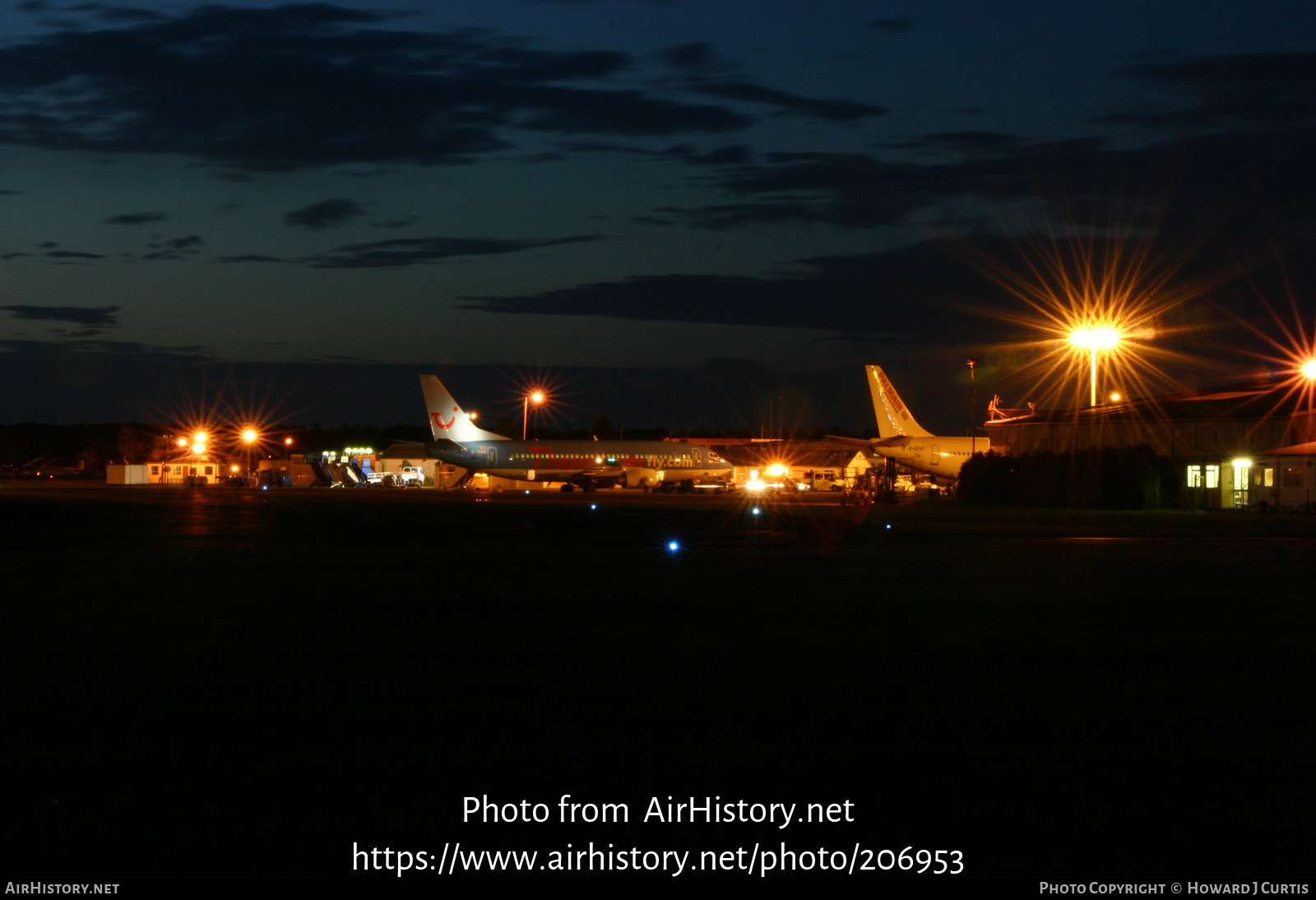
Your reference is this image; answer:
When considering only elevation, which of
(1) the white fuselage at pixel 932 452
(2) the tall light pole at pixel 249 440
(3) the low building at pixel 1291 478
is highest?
(2) the tall light pole at pixel 249 440

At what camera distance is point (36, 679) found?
10141 millimetres

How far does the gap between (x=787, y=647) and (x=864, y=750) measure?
4587 mm

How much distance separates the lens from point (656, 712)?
9031 millimetres

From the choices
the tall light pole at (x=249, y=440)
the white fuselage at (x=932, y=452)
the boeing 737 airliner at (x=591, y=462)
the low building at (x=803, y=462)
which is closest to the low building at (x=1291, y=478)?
the white fuselage at (x=932, y=452)

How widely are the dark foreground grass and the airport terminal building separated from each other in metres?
39.2

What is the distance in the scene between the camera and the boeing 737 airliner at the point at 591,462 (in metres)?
89.6

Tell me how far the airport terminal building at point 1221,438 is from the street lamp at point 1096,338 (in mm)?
3756

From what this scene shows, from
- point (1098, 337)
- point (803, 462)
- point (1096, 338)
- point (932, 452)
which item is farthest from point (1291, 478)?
point (803, 462)

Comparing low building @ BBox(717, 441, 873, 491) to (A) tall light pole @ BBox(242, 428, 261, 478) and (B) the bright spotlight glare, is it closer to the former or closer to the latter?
(B) the bright spotlight glare

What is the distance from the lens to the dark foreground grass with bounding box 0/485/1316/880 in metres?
6.14

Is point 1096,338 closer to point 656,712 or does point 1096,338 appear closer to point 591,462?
point 591,462

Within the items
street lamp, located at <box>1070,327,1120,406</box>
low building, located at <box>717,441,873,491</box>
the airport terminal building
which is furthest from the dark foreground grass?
low building, located at <box>717,441,873,491</box>

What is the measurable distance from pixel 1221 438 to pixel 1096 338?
8.03 meters

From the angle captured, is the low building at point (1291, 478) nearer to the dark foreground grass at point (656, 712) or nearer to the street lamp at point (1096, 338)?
the street lamp at point (1096, 338)
